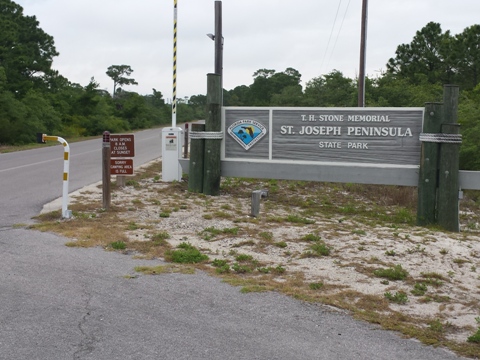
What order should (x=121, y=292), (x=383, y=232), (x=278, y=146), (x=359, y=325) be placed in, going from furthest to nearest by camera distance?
(x=278, y=146) → (x=383, y=232) → (x=121, y=292) → (x=359, y=325)

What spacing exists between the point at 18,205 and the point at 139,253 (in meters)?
4.47

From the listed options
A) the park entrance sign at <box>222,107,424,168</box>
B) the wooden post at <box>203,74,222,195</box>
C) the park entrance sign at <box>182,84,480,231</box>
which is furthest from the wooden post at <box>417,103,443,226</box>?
the wooden post at <box>203,74,222,195</box>

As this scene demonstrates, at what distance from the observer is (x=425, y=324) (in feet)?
16.7

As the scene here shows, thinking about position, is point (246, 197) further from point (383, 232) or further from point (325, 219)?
point (383, 232)

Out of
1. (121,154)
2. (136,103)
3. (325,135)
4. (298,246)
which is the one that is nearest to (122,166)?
(121,154)

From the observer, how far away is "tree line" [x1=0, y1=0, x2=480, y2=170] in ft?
98.9

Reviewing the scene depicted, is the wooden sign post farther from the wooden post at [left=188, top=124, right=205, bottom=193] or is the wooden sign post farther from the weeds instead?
the weeds

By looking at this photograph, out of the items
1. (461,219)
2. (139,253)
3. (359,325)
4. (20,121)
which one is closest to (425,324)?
(359,325)

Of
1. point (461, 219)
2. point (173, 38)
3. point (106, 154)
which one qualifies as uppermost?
point (173, 38)

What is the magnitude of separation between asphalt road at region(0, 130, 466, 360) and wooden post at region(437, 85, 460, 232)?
6040 millimetres

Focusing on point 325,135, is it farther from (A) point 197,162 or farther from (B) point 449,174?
(A) point 197,162

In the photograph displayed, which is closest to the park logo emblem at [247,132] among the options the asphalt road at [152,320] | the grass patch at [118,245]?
the grass patch at [118,245]

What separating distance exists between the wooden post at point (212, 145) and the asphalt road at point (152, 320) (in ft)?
19.6

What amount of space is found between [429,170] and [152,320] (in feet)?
24.6
